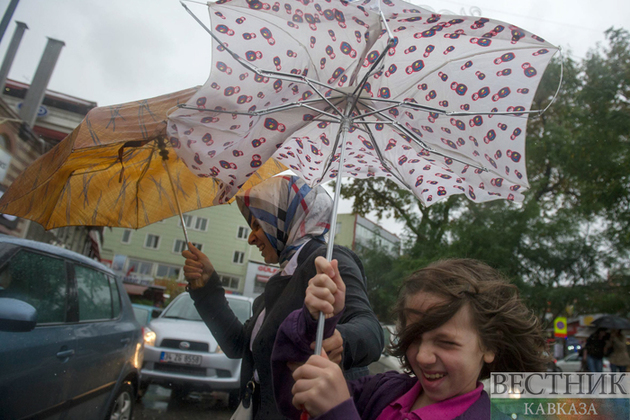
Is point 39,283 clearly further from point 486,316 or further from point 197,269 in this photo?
point 486,316

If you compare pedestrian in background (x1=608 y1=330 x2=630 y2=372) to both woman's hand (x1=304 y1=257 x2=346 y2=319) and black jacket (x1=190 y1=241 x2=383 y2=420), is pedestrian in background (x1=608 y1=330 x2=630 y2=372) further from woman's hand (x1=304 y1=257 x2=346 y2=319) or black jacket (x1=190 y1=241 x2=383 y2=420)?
woman's hand (x1=304 y1=257 x2=346 y2=319)

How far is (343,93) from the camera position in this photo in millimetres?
1751

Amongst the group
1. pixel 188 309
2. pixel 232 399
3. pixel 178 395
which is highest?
pixel 188 309

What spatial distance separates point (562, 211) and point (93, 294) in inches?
602

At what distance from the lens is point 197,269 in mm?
2334

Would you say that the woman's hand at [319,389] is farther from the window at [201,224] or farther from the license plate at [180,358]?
the window at [201,224]

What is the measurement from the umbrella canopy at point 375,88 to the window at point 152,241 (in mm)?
43703

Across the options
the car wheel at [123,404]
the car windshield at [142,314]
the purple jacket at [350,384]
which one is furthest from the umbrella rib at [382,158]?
the car windshield at [142,314]

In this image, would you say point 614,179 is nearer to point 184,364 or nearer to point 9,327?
point 184,364

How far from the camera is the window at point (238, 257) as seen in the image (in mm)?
44312

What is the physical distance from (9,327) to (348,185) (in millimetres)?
15277

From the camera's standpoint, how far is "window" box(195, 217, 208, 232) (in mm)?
42272

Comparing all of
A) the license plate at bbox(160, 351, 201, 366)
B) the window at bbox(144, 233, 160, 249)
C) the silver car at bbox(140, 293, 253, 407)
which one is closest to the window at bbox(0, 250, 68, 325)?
the silver car at bbox(140, 293, 253, 407)

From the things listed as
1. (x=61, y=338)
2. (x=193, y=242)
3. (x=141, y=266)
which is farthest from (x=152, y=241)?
(x=61, y=338)
